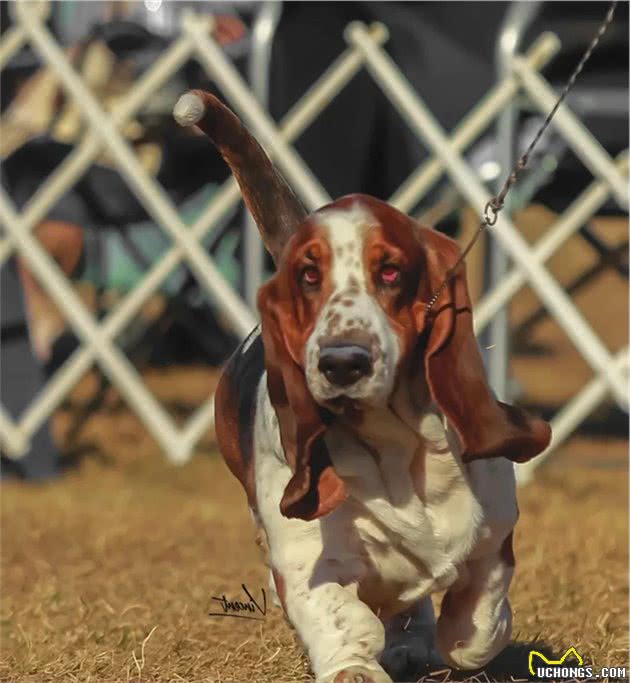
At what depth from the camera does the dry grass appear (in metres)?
3.54

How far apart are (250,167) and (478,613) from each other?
95cm

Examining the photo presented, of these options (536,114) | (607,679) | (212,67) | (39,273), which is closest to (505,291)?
(536,114)

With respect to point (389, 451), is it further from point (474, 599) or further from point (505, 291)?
point (505, 291)

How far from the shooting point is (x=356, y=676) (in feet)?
9.27

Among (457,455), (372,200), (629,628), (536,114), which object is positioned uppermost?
(536,114)

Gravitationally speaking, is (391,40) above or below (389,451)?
above

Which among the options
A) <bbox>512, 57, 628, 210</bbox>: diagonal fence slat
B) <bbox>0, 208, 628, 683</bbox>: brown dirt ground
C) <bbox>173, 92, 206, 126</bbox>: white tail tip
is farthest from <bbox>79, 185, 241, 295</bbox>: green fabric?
<bbox>173, 92, 206, 126</bbox>: white tail tip

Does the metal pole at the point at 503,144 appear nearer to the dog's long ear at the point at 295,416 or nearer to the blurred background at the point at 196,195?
the blurred background at the point at 196,195

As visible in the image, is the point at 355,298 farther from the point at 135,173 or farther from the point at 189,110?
the point at 135,173

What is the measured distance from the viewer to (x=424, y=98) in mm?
7348

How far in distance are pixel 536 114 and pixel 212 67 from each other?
4.58ft

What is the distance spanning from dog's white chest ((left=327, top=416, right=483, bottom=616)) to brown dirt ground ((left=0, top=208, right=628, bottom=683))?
44 cm

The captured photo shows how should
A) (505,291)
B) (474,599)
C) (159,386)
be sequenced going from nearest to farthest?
(474,599)
(505,291)
(159,386)

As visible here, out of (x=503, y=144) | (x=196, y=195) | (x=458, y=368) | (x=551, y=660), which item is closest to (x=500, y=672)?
(x=551, y=660)
